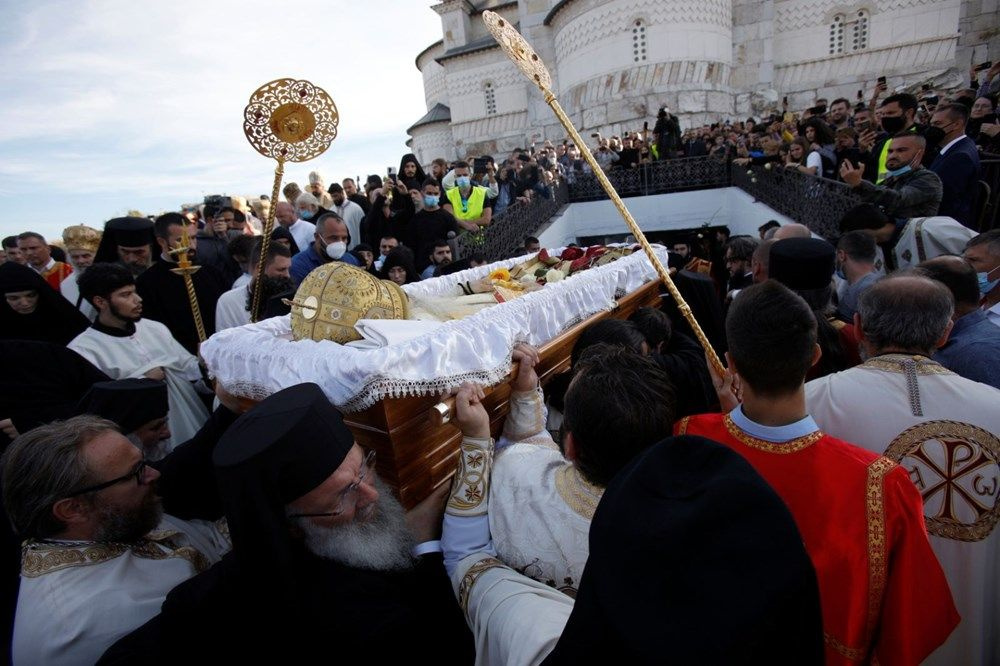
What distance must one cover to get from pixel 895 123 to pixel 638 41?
22.7 metres

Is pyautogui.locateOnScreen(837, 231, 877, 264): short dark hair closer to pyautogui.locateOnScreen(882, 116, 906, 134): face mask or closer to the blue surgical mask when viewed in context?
the blue surgical mask

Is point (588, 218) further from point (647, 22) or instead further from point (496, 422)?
point (647, 22)

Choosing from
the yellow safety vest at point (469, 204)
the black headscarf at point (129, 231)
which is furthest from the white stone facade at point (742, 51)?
the black headscarf at point (129, 231)

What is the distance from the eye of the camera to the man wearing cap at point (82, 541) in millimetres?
1323

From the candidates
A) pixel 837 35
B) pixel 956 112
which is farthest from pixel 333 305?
pixel 837 35

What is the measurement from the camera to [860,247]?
3143 mm

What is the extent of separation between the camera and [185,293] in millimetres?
4094

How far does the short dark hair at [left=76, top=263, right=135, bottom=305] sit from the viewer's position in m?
2.86

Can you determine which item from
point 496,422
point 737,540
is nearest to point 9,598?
point 496,422

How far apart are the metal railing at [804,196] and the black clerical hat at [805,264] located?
129 inches

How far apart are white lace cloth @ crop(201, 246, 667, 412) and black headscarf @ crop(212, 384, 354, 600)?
350mm

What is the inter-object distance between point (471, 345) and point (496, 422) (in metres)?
0.58

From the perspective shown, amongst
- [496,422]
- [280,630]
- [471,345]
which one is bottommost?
A: [496,422]

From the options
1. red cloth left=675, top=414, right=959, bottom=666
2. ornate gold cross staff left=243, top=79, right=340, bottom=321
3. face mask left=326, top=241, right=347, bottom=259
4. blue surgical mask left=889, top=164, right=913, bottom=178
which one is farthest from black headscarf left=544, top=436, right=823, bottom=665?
blue surgical mask left=889, top=164, right=913, bottom=178
